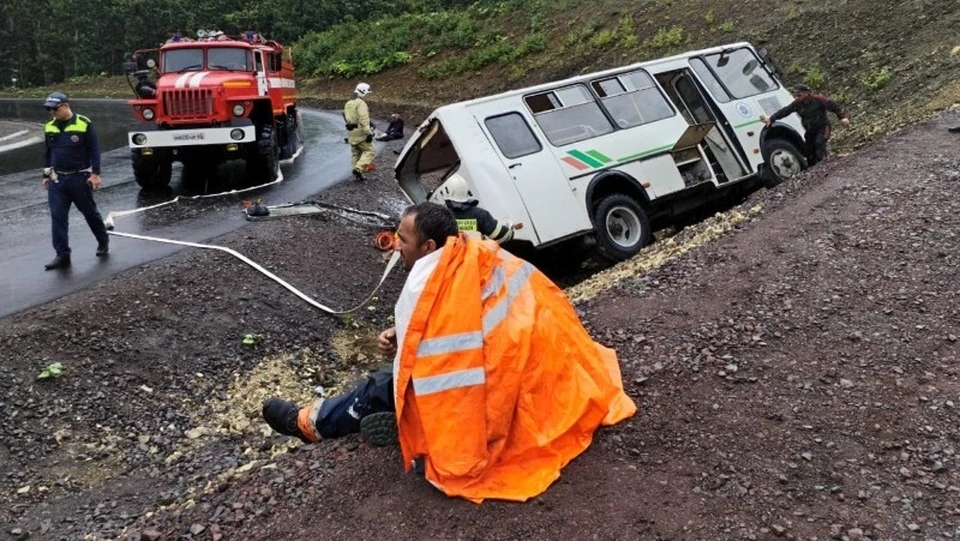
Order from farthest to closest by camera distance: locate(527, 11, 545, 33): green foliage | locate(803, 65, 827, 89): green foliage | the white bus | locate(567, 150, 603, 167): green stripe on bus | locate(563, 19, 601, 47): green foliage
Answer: locate(527, 11, 545, 33): green foliage < locate(563, 19, 601, 47): green foliage < locate(803, 65, 827, 89): green foliage < locate(567, 150, 603, 167): green stripe on bus < the white bus

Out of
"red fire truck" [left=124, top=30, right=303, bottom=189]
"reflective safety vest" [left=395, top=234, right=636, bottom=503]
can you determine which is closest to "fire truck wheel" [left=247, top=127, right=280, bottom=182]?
"red fire truck" [left=124, top=30, right=303, bottom=189]

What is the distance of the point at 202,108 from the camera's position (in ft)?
42.8

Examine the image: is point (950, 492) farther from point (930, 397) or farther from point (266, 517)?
point (266, 517)

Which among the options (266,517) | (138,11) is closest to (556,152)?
(266,517)

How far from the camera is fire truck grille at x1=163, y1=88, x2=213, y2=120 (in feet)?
42.5

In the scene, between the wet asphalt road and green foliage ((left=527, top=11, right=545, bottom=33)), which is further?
green foliage ((left=527, top=11, right=545, bottom=33))

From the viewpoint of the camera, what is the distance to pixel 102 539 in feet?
15.5

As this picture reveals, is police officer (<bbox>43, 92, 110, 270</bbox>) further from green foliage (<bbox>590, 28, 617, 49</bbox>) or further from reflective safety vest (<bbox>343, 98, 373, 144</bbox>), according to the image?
green foliage (<bbox>590, 28, 617, 49</bbox>)

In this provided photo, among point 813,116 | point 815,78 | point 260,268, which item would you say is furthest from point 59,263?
point 815,78

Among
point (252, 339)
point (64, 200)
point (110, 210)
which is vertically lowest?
point (252, 339)

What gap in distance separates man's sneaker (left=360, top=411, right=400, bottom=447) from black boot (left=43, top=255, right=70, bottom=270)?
5.92m

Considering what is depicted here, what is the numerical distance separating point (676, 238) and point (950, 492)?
520 centimetres

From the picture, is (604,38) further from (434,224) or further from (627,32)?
(434,224)

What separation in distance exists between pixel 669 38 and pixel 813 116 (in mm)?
12686
